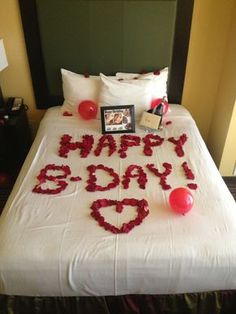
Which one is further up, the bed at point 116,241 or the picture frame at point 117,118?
the picture frame at point 117,118

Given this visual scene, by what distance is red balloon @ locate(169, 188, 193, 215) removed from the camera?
52.5 inches

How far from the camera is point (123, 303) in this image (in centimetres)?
130

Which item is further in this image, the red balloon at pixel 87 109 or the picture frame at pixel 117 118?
the red balloon at pixel 87 109

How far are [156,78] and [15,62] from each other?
1.25 metres

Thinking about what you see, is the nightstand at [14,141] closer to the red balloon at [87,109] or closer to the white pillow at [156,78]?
the red balloon at [87,109]

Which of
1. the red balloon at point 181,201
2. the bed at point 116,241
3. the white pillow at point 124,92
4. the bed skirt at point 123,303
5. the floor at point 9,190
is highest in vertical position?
the white pillow at point 124,92

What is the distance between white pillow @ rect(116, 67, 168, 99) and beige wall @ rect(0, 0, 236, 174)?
28cm

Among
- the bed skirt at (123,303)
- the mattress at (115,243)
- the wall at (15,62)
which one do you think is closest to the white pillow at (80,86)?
the wall at (15,62)

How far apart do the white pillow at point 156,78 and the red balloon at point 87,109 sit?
0.33 metres

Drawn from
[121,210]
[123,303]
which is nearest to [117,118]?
[121,210]

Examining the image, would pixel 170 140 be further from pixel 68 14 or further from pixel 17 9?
pixel 17 9

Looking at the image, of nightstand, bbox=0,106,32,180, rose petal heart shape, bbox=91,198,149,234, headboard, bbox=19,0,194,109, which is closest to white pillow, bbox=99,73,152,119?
headboard, bbox=19,0,194,109

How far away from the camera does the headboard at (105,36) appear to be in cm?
210

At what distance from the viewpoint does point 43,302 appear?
1292mm
